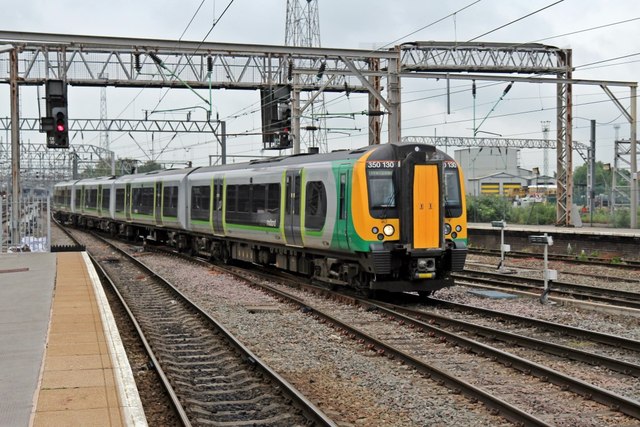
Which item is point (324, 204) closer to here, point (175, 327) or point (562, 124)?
point (175, 327)

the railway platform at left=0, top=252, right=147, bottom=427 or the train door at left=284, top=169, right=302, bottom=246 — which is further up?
the train door at left=284, top=169, right=302, bottom=246

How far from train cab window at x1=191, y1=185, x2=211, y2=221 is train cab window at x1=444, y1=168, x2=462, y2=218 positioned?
10.5 metres

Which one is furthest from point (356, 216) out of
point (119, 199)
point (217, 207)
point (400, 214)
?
point (119, 199)

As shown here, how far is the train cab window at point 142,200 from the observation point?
31.8 meters

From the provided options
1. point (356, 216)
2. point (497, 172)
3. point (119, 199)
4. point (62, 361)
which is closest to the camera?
point (62, 361)

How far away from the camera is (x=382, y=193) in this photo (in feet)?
47.8

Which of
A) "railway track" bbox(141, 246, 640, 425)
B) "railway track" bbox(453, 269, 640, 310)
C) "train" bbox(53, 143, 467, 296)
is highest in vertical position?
"train" bbox(53, 143, 467, 296)

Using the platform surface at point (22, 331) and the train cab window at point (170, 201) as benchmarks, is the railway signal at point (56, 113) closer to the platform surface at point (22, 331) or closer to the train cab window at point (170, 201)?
the platform surface at point (22, 331)

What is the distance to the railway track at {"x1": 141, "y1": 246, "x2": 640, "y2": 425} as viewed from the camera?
7.55 m

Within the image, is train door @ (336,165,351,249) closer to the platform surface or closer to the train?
the train

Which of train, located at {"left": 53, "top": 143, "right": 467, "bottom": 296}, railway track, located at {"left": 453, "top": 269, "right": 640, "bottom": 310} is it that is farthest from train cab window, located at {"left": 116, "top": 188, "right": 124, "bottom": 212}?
railway track, located at {"left": 453, "top": 269, "right": 640, "bottom": 310}

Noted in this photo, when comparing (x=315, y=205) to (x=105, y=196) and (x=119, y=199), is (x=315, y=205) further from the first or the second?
(x=105, y=196)

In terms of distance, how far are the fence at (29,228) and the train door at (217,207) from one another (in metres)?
5.07

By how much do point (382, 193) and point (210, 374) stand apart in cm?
611
